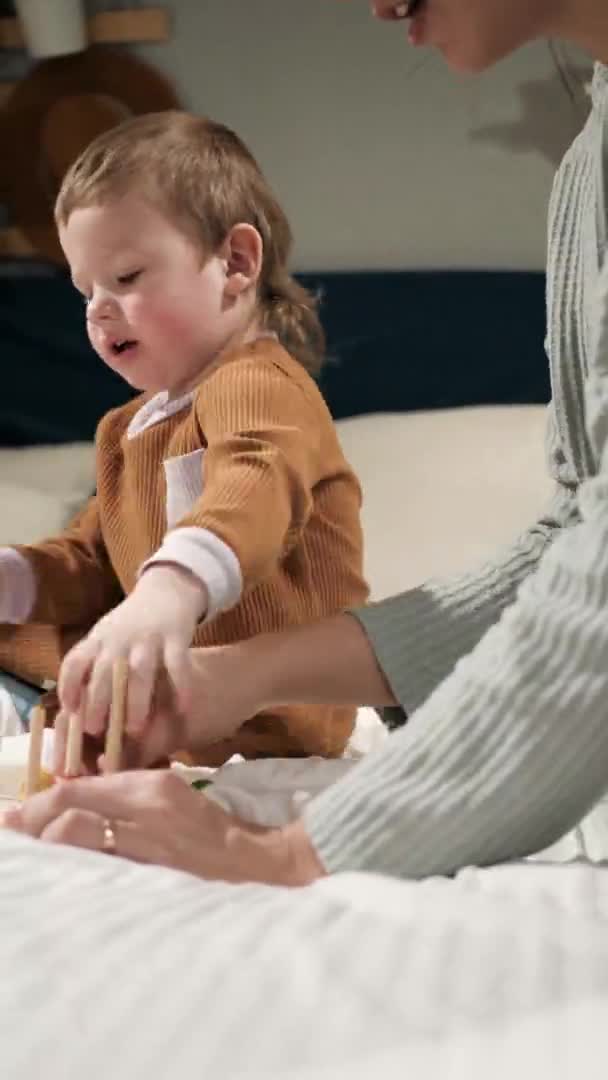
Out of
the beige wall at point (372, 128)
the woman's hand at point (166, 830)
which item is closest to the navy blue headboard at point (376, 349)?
the beige wall at point (372, 128)

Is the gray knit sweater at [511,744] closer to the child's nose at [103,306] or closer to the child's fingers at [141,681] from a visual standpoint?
the child's fingers at [141,681]

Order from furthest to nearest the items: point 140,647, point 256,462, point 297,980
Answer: point 256,462, point 140,647, point 297,980

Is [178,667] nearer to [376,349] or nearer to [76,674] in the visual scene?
[76,674]

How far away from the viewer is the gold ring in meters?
0.69

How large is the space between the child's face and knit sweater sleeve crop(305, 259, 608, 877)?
56cm

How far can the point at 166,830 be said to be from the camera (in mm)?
684

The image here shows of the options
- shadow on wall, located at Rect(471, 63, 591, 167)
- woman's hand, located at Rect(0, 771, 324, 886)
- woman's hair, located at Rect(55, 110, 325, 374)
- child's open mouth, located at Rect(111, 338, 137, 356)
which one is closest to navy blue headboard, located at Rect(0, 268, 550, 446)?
shadow on wall, located at Rect(471, 63, 591, 167)

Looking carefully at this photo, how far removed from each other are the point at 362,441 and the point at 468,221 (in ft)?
1.79

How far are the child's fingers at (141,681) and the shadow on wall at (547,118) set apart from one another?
168cm

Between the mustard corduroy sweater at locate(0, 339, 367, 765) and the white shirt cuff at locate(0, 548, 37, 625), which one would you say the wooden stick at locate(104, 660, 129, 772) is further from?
the white shirt cuff at locate(0, 548, 37, 625)

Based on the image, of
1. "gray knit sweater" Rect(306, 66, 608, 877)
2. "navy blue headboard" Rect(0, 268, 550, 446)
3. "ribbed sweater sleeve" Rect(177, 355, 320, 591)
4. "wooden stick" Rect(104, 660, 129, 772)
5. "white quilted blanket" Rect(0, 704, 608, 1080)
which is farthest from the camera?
"navy blue headboard" Rect(0, 268, 550, 446)

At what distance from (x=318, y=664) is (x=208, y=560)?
0.49 feet

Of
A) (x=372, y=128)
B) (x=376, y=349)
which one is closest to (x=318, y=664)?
(x=376, y=349)

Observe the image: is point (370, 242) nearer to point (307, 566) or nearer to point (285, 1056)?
point (307, 566)
